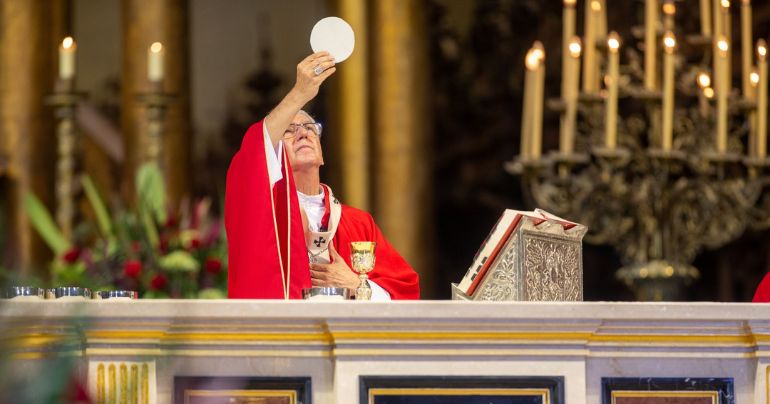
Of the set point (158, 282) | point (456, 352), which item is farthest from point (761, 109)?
point (456, 352)

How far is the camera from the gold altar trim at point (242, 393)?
4020 millimetres

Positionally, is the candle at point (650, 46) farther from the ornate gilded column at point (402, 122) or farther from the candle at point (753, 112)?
the ornate gilded column at point (402, 122)

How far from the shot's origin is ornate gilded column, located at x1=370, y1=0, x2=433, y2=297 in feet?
32.6

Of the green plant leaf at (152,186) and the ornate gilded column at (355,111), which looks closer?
the green plant leaf at (152,186)

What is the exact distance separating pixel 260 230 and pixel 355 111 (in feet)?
17.8

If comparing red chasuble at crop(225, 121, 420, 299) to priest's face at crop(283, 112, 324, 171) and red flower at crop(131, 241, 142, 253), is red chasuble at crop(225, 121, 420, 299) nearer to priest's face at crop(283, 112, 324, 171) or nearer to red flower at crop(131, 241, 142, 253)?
priest's face at crop(283, 112, 324, 171)

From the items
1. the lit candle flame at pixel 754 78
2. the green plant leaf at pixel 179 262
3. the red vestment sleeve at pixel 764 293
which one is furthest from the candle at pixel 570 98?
the red vestment sleeve at pixel 764 293

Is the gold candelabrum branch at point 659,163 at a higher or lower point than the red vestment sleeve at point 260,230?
higher

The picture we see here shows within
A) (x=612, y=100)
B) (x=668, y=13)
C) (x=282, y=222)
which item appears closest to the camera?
(x=282, y=222)

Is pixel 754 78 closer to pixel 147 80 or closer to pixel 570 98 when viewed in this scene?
pixel 570 98

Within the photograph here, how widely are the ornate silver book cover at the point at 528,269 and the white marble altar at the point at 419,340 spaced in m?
0.32

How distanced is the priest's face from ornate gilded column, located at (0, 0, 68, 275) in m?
4.87

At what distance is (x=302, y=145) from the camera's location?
17.2ft

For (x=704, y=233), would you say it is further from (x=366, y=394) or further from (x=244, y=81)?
(x=244, y=81)
